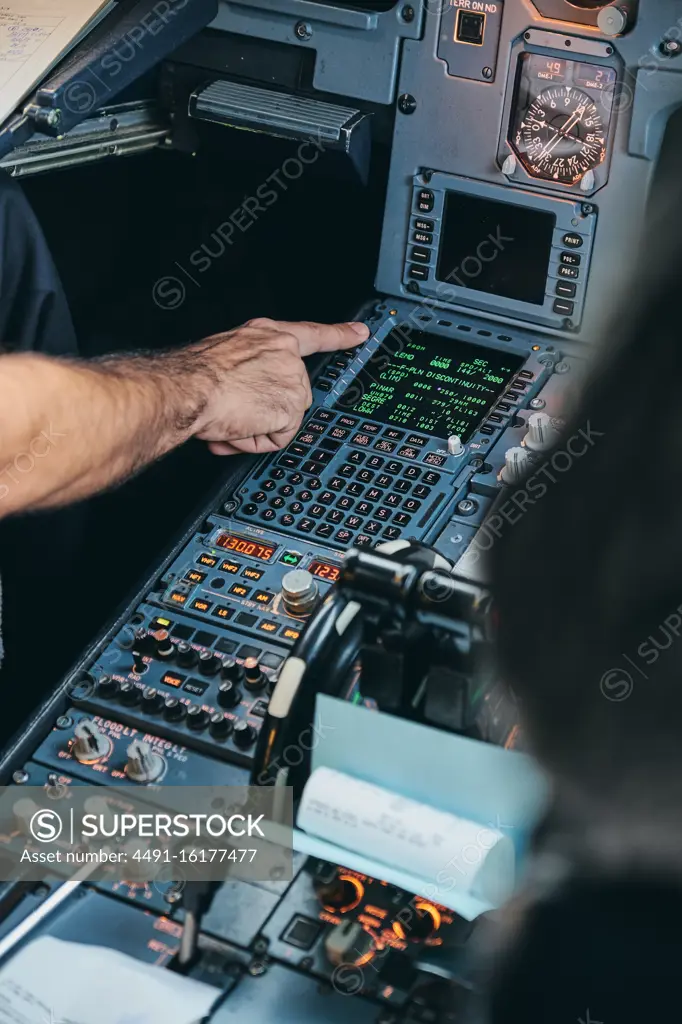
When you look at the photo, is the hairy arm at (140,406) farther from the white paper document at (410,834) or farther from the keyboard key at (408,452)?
the white paper document at (410,834)

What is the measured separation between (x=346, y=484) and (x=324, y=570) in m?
0.20

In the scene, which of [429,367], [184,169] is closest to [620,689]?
[429,367]

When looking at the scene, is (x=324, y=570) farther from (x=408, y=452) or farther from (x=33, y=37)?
(x=33, y=37)

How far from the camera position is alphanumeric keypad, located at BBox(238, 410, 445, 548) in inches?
77.9

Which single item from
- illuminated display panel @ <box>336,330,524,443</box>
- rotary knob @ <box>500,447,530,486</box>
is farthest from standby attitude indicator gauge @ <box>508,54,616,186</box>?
rotary knob @ <box>500,447,530,486</box>

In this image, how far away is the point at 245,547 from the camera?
197 centimetres

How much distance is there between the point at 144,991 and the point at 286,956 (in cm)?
17

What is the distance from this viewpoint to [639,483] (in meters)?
0.63

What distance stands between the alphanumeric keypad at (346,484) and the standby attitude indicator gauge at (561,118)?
57 cm

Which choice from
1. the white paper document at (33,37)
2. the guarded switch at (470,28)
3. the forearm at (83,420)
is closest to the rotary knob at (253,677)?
the forearm at (83,420)

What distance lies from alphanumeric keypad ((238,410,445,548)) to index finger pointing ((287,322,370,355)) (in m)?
0.14

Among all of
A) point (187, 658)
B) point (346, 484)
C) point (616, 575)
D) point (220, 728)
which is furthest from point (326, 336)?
point (616, 575)

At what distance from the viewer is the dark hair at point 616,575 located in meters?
0.60

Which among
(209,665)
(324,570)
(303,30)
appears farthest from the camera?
(303,30)
